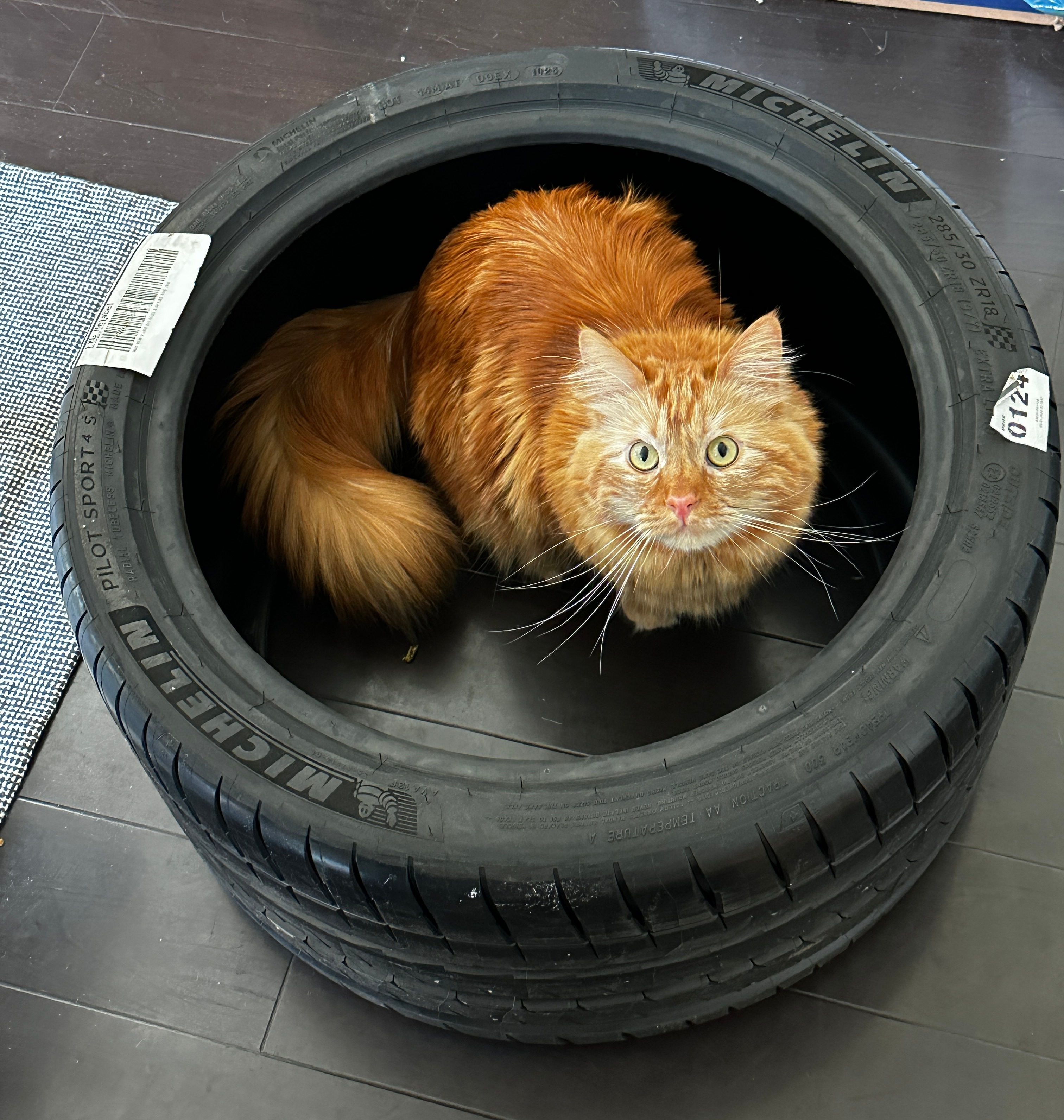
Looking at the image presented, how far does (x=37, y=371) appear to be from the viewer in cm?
166

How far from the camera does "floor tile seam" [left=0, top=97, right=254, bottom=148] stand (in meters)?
1.86

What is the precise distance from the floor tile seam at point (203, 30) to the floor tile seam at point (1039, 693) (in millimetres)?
1573

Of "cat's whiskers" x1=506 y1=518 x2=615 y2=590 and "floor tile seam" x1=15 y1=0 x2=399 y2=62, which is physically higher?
"floor tile seam" x1=15 y1=0 x2=399 y2=62

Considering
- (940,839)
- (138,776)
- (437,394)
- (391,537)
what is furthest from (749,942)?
(138,776)

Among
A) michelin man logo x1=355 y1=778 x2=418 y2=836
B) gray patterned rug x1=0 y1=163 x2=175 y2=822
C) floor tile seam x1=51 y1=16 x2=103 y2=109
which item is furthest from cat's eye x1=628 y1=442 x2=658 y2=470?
floor tile seam x1=51 y1=16 x2=103 y2=109

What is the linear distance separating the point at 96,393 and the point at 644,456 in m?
0.59

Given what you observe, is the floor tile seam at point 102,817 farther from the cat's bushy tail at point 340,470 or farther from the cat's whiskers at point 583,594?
the cat's whiskers at point 583,594

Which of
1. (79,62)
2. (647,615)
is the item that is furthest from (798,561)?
(79,62)

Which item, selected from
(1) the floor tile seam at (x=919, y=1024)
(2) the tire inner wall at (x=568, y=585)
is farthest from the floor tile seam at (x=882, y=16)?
(1) the floor tile seam at (x=919, y=1024)

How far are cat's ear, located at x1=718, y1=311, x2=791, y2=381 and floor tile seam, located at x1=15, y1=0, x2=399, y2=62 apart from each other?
4.12 feet

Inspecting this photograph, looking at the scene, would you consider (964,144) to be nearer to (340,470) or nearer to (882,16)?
(882,16)

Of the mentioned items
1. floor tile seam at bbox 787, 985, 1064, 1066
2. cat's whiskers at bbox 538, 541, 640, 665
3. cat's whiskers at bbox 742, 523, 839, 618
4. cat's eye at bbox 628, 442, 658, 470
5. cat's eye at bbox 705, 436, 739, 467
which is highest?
cat's eye at bbox 705, 436, 739, 467

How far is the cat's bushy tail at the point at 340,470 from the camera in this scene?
1.23 meters

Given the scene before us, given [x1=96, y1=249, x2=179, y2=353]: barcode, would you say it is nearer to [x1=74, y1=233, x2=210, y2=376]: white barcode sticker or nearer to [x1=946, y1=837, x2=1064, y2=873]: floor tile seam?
[x1=74, y1=233, x2=210, y2=376]: white barcode sticker
